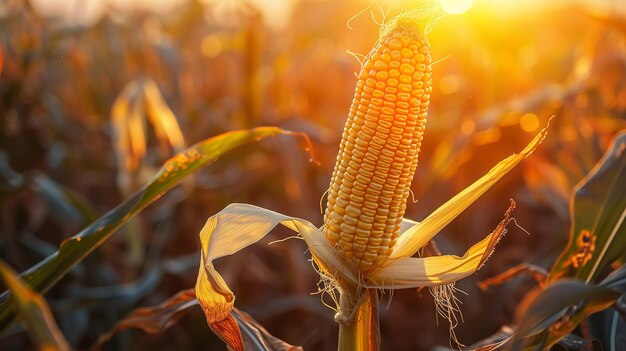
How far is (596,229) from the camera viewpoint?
1.73m

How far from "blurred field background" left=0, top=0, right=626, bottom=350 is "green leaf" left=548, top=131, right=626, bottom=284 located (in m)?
0.84

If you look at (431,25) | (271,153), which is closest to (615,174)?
(431,25)

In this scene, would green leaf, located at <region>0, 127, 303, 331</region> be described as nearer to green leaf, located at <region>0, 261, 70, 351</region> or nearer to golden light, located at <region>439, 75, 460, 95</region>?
green leaf, located at <region>0, 261, 70, 351</region>

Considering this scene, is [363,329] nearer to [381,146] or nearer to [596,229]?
[381,146]

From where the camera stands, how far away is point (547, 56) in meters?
7.83

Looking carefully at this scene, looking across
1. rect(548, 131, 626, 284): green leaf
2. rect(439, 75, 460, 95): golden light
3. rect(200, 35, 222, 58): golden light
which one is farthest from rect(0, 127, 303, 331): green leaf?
rect(200, 35, 222, 58): golden light

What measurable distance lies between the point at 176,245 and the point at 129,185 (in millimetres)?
1307

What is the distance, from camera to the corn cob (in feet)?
4.65

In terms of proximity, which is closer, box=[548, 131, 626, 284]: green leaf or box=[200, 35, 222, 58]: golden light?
box=[548, 131, 626, 284]: green leaf

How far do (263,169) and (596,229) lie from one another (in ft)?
9.58

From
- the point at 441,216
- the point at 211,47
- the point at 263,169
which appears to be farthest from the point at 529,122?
the point at 211,47

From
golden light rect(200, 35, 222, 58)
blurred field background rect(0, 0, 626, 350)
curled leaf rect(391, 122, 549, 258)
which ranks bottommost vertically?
blurred field background rect(0, 0, 626, 350)

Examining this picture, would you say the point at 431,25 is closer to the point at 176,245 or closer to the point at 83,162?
the point at 176,245

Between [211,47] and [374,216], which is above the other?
[374,216]
